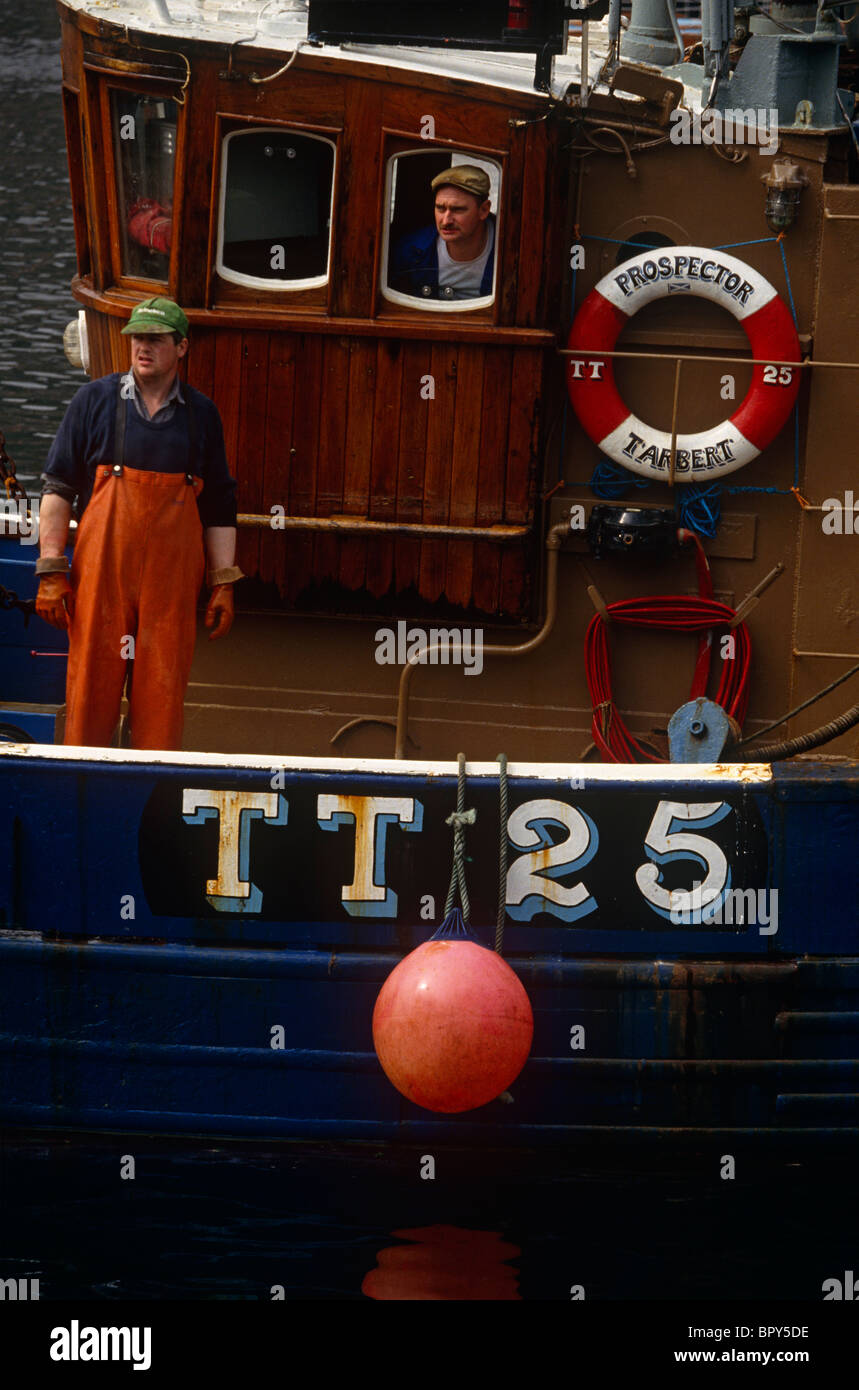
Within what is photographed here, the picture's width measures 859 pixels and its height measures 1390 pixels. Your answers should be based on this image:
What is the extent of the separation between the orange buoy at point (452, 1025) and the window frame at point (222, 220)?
248 cm

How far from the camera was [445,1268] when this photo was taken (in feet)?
19.0

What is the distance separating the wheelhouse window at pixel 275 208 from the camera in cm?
628

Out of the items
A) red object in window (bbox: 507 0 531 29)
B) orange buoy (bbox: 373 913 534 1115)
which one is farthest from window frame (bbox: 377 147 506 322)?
orange buoy (bbox: 373 913 534 1115)

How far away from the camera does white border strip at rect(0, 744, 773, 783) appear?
18.5 ft

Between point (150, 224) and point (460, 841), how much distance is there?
2.61m

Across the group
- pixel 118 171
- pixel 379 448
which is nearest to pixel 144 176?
pixel 118 171

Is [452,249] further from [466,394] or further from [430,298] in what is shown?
[466,394]
